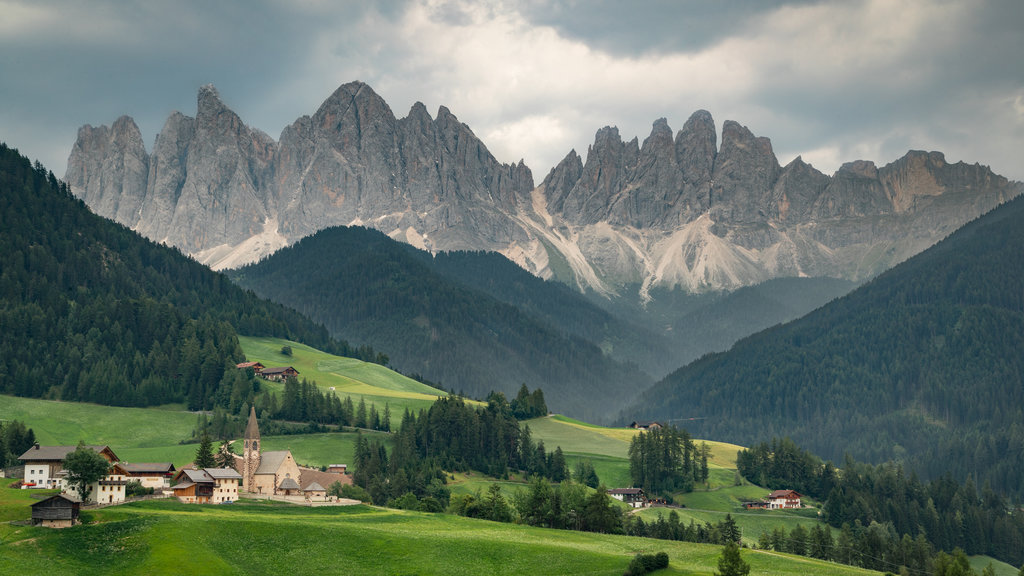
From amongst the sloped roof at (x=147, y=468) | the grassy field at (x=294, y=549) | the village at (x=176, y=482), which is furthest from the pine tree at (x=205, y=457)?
the grassy field at (x=294, y=549)

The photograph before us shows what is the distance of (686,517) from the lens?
591 feet

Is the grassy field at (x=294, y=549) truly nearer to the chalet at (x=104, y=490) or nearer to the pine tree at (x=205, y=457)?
the chalet at (x=104, y=490)

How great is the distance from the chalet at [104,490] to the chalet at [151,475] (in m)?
5.82

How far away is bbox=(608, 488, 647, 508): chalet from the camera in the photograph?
195 meters

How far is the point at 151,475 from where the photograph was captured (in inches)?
5192

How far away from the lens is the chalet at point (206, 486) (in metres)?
127

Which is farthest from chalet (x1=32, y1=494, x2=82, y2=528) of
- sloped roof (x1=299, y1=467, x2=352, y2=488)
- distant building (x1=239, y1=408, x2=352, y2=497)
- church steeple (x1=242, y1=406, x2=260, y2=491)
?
sloped roof (x1=299, y1=467, x2=352, y2=488)

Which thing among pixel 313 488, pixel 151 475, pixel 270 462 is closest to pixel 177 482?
pixel 151 475

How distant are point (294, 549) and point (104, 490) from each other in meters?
27.4

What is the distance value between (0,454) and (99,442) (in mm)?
51328

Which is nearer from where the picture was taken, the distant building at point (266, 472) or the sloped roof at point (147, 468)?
the sloped roof at point (147, 468)

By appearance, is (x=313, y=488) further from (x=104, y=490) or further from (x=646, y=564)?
(x=646, y=564)

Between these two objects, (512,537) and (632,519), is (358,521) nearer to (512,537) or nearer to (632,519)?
(512,537)

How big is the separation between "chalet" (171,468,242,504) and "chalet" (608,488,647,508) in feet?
271
